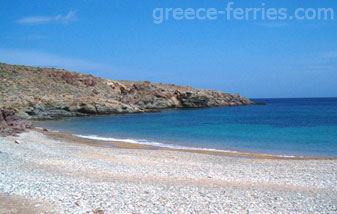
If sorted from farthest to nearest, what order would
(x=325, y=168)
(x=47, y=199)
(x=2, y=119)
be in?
(x=2, y=119), (x=325, y=168), (x=47, y=199)

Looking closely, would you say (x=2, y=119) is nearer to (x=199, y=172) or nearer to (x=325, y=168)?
(x=199, y=172)

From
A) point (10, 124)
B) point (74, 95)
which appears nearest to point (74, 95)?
point (74, 95)

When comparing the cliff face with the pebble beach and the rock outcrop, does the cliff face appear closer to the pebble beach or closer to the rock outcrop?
the rock outcrop

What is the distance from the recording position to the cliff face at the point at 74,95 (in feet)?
165

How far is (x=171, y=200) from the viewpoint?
868 cm

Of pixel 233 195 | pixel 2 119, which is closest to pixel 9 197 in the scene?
pixel 233 195

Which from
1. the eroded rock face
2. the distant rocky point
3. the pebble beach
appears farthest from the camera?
the distant rocky point

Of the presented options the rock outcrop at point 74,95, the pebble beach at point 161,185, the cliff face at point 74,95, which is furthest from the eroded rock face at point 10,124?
the cliff face at point 74,95

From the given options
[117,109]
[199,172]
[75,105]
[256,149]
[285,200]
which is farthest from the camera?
[117,109]

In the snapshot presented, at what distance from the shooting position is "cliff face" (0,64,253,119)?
165 feet

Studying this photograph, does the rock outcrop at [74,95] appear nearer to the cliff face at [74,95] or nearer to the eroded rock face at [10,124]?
the cliff face at [74,95]

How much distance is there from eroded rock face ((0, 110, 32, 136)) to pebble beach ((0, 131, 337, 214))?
920 cm

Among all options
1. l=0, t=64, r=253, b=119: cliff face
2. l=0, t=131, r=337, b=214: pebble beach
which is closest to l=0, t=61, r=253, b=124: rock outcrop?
l=0, t=64, r=253, b=119: cliff face

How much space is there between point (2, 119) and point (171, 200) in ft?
75.7
